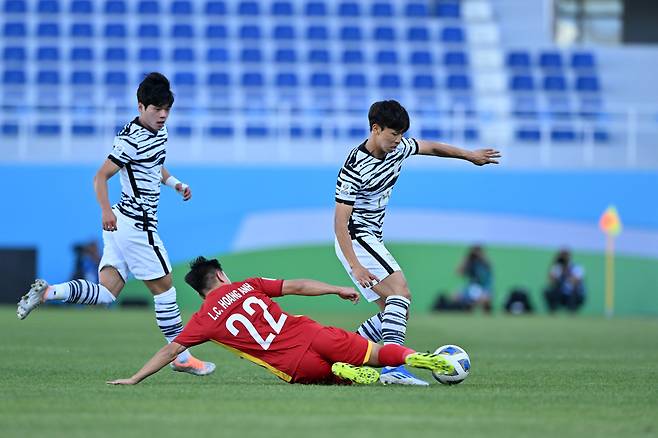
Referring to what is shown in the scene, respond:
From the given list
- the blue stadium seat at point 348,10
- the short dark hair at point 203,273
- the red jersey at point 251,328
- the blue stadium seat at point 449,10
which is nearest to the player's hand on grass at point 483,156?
the red jersey at point 251,328

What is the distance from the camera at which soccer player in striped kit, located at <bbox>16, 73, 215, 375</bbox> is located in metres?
8.83

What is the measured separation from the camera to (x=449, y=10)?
29.7 m

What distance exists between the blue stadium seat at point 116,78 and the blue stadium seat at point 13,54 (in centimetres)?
188

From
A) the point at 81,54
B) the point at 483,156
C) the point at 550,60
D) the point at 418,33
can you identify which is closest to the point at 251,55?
the point at 81,54

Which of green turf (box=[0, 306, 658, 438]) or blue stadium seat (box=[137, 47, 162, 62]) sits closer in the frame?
green turf (box=[0, 306, 658, 438])

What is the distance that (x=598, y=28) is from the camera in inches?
1437

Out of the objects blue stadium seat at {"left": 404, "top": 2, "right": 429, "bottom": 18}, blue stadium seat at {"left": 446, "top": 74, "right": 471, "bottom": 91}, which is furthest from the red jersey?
blue stadium seat at {"left": 404, "top": 2, "right": 429, "bottom": 18}

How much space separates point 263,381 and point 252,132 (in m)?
17.1

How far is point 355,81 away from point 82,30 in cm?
576

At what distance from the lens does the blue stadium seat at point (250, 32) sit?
2791 cm

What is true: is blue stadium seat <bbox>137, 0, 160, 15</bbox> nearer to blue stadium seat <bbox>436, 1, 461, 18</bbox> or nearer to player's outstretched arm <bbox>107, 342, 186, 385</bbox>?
blue stadium seat <bbox>436, 1, 461, 18</bbox>

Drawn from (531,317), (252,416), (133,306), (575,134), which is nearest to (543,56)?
(575,134)

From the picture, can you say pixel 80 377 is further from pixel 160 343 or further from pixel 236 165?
pixel 236 165

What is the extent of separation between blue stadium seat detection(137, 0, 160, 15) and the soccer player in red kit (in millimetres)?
21055
